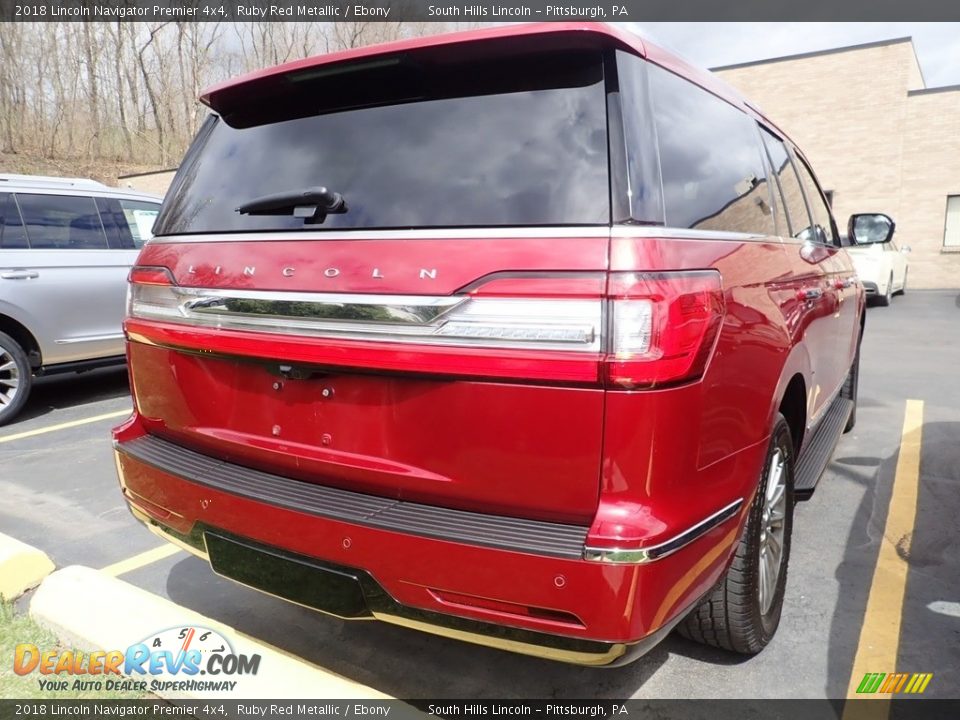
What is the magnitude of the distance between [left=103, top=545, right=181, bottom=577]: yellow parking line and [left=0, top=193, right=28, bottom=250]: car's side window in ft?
12.3

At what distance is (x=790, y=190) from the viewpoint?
3.29 metres

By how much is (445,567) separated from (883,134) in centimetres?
2062

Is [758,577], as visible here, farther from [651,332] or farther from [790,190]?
[790,190]

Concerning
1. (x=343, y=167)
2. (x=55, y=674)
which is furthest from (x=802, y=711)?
(x=55, y=674)

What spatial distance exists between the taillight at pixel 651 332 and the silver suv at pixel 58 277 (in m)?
5.77

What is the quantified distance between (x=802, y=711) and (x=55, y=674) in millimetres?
2443

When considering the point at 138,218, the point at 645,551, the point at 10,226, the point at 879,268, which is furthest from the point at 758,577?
the point at 879,268

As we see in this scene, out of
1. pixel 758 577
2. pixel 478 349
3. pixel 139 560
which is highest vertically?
pixel 478 349

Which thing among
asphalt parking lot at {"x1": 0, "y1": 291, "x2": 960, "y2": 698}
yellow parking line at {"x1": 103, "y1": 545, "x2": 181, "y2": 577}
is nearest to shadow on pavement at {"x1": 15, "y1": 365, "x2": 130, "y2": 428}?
asphalt parking lot at {"x1": 0, "y1": 291, "x2": 960, "y2": 698}

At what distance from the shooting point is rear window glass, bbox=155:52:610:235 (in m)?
1.70

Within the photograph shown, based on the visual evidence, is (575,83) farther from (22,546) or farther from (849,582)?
→ (22,546)

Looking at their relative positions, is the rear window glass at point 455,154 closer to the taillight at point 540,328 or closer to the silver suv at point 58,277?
the taillight at point 540,328

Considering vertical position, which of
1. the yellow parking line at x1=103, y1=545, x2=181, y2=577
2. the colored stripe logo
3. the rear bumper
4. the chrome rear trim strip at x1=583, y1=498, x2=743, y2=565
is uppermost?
the chrome rear trim strip at x1=583, y1=498, x2=743, y2=565
